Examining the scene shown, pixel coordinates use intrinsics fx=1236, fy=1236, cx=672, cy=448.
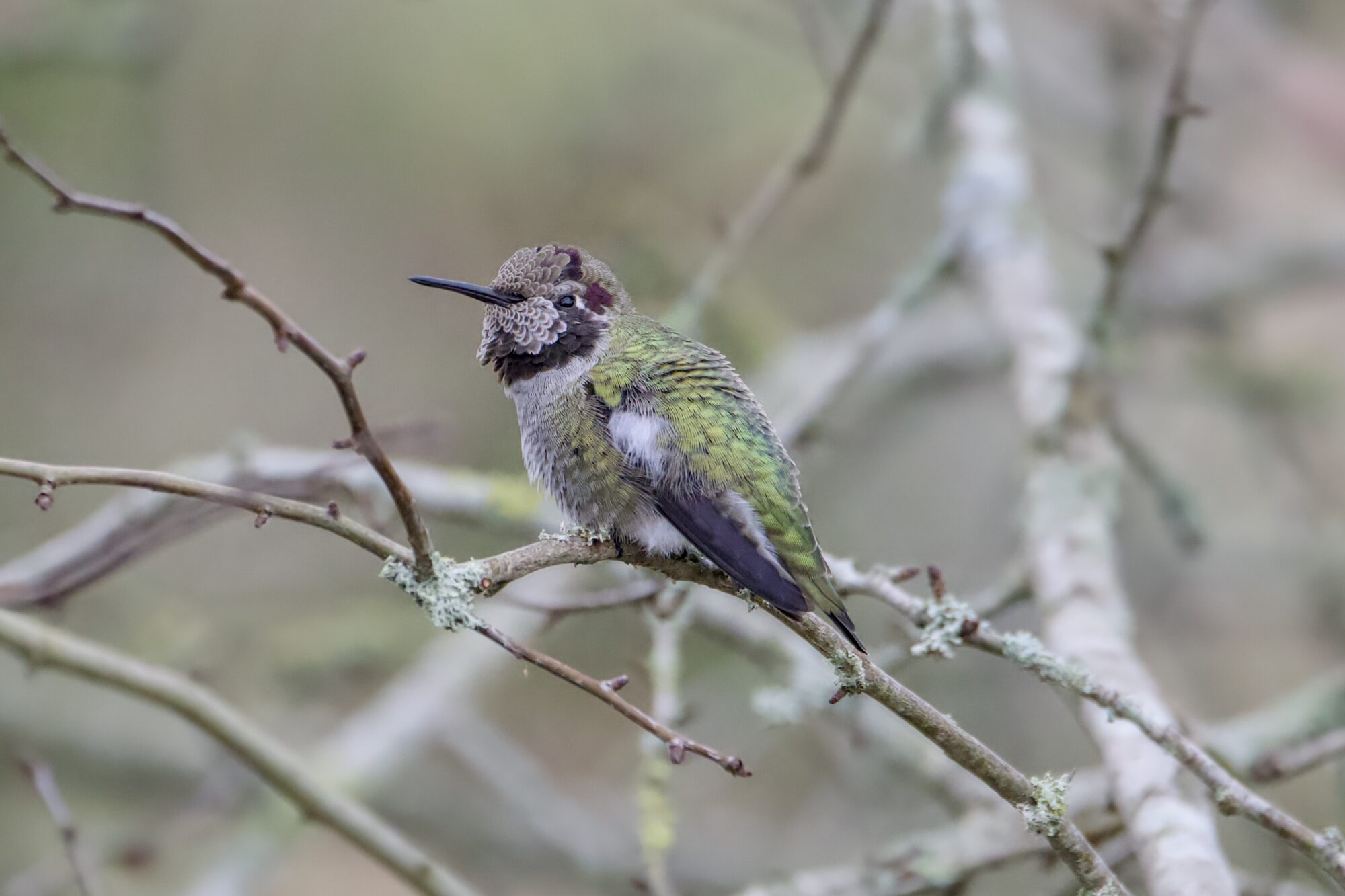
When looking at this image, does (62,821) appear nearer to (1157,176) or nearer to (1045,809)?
(1045,809)

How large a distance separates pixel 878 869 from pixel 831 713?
612mm

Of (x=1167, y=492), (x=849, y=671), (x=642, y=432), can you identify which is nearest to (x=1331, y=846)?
(x=849, y=671)

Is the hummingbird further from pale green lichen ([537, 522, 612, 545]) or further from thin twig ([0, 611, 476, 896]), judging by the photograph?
thin twig ([0, 611, 476, 896])

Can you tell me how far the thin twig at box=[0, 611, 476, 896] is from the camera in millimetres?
2633

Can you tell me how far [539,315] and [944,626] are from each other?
4.15ft

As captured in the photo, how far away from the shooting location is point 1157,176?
3.37 meters

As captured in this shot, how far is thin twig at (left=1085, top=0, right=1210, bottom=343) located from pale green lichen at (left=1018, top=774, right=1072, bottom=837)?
1810mm

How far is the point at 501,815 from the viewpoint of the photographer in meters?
4.81

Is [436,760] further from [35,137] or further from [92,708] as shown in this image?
[35,137]

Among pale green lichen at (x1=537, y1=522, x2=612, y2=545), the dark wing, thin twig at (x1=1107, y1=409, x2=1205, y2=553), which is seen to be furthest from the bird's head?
thin twig at (x1=1107, y1=409, x2=1205, y2=553)

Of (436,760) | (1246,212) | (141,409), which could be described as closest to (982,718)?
(436,760)

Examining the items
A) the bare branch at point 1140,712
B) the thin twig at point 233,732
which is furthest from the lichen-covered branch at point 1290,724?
the thin twig at point 233,732

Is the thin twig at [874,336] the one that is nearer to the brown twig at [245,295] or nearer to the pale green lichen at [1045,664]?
the pale green lichen at [1045,664]

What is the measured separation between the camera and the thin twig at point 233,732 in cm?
263
